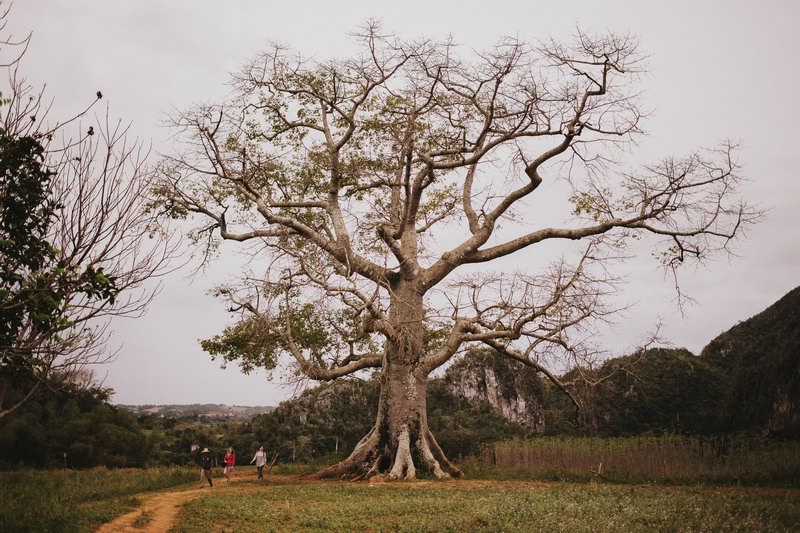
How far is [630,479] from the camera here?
1678 centimetres

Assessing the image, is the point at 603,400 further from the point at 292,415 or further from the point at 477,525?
the point at 477,525

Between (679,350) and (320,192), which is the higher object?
(320,192)

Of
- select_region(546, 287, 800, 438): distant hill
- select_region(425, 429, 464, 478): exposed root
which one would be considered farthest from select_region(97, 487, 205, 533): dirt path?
select_region(546, 287, 800, 438): distant hill

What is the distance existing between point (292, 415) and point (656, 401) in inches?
764

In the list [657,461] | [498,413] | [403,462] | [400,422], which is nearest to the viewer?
[657,461]

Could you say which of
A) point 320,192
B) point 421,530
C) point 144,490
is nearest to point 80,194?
point 421,530

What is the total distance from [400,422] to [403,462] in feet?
4.21

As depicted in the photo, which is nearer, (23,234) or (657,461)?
(23,234)

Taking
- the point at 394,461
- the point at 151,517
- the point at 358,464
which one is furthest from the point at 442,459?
the point at 151,517

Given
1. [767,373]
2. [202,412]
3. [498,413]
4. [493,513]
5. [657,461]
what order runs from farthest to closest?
1. [202,412]
2. [498,413]
3. [767,373]
4. [657,461]
5. [493,513]

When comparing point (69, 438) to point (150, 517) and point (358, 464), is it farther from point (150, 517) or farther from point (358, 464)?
point (150, 517)

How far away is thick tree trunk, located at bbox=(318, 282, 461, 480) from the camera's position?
17.8m

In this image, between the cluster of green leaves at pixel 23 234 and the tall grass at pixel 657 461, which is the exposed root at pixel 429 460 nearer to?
the tall grass at pixel 657 461

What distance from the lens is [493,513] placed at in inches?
380
